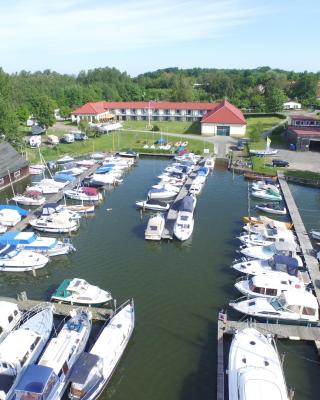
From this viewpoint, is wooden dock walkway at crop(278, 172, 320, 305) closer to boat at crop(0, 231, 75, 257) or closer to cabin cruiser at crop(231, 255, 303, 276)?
cabin cruiser at crop(231, 255, 303, 276)

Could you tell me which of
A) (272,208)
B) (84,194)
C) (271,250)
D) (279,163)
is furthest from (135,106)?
(271,250)

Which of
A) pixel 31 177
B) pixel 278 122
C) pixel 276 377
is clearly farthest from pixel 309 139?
pixel 276 377

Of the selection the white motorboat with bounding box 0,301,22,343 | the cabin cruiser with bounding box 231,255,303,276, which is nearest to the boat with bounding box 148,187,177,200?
the cabin cruiser with bounding box 231,255,303,276

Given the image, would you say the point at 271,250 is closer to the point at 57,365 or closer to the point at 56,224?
the point at 57,365

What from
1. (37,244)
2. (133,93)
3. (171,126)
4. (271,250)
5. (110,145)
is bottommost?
(271,250)

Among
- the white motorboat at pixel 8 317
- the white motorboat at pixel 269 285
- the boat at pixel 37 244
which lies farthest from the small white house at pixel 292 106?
the white motorboat at pixel 8 317

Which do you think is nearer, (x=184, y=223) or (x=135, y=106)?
(x=184, y=223)

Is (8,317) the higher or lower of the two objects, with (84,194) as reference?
lower
